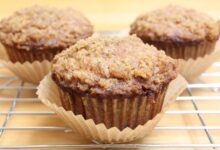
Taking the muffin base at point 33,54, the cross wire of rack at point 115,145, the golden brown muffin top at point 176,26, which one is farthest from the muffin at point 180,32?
the muffin base at point 33,54

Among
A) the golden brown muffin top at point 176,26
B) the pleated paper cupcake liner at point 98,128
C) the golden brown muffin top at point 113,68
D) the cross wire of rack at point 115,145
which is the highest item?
the golden brown muffin top at point 113,68

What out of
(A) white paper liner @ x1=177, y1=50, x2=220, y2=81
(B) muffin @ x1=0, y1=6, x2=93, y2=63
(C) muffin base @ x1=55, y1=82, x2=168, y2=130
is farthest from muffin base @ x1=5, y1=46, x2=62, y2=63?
(A) white paper liner @ x1=177, y1=50, x2=220, y2=81

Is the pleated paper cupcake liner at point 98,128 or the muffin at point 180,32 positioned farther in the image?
the muffin at point 180,32

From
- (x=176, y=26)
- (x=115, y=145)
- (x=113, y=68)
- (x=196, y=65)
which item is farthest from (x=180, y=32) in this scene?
(x=115, y=145)

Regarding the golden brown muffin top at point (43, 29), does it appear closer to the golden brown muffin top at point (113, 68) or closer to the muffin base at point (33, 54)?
the muffin base at point (33, 54)

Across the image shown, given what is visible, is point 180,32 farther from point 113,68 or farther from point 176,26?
point 113,68

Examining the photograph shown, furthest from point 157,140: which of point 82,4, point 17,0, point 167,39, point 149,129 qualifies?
point 17,0

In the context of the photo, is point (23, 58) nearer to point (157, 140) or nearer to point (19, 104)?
point (19, 104)
